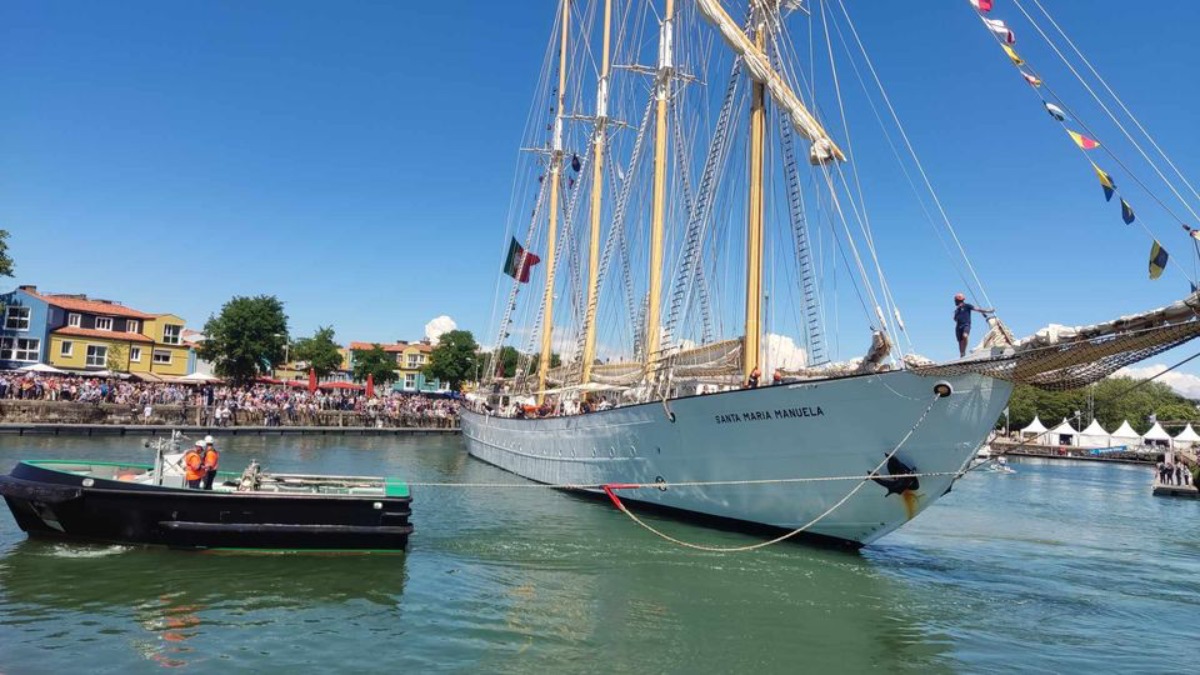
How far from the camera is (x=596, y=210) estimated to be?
115 ft

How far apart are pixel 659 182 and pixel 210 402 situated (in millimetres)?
38722

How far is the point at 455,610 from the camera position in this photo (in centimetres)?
1190

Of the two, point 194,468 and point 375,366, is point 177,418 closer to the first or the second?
point 194,468

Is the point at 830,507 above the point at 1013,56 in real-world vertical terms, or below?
below

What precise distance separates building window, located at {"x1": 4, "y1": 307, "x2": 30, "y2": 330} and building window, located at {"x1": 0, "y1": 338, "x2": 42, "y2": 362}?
959mm

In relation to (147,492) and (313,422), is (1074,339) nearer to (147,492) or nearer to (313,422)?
(147,492)

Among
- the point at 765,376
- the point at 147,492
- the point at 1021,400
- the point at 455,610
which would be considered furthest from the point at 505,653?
the point at 1021,400

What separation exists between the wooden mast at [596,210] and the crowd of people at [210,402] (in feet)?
90.1

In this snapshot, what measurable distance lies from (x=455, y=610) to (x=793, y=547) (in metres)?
8.83

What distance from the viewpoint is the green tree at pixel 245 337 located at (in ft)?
216

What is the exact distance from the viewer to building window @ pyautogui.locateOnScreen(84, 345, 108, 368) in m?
64.9

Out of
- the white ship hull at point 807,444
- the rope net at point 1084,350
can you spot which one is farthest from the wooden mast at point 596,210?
the rope net at point 1084,350

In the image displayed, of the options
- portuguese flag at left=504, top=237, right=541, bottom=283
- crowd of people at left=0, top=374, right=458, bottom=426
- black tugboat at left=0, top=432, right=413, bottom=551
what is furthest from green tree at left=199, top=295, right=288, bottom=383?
black tugboat at left=0, top=432, right=413, bottom=551

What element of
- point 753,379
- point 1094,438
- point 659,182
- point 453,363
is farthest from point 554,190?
point 1094,438
